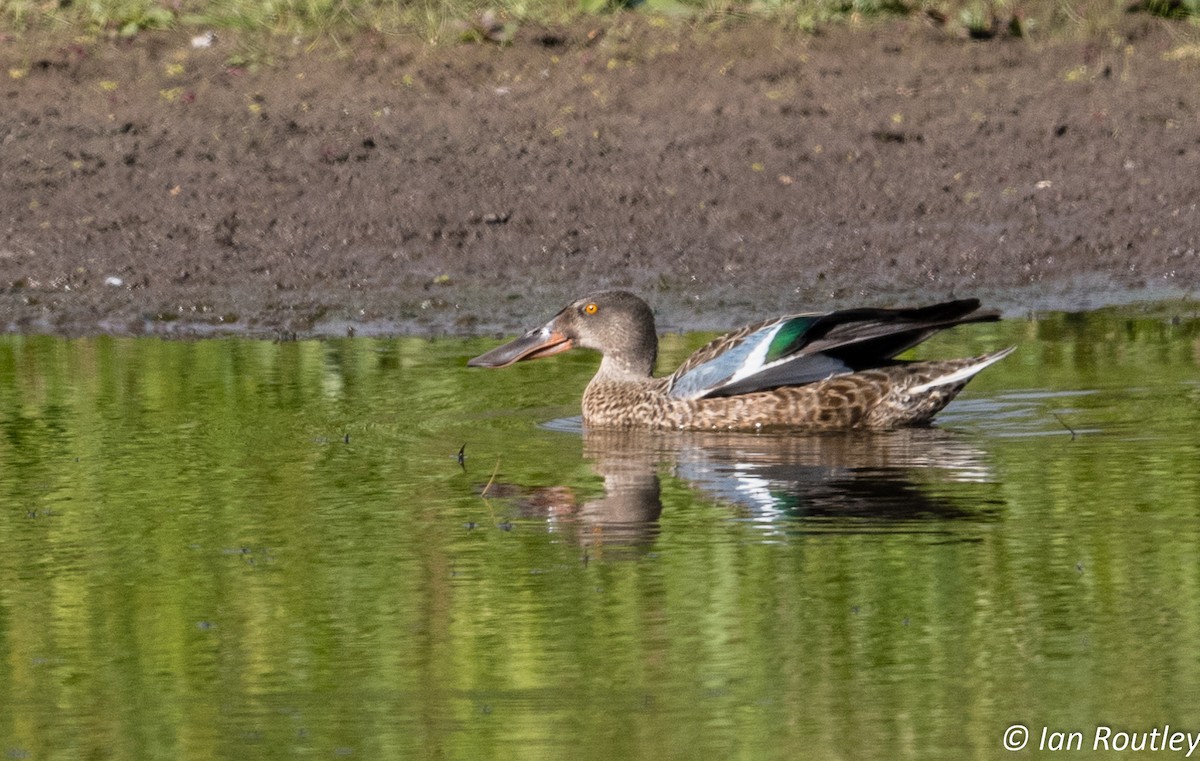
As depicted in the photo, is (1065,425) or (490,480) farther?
(1065,425)

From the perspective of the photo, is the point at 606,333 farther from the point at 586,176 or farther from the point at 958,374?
the point at 586,176

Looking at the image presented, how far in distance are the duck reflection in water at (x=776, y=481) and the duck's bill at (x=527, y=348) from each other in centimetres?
91

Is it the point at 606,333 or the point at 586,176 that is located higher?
the point at 586,176

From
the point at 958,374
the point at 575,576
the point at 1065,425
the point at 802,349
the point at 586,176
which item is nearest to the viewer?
the point at 575,576

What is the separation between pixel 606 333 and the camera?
9.53m

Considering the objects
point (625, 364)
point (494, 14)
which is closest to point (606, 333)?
point (625, 364)

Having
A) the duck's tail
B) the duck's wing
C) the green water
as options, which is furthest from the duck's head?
the duck's tail

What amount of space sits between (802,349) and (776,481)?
55.4 inches

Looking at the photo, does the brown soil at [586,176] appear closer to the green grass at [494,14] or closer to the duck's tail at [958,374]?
the green grass at [494,14]

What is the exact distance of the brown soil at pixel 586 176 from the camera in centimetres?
1182

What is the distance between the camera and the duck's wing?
8336 mm

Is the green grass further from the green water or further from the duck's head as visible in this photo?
the green water

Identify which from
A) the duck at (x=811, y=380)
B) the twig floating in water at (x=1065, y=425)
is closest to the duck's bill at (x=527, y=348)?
the duck at (x=811, y=380)

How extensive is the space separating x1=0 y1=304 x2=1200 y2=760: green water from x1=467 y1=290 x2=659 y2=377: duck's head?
35cm
